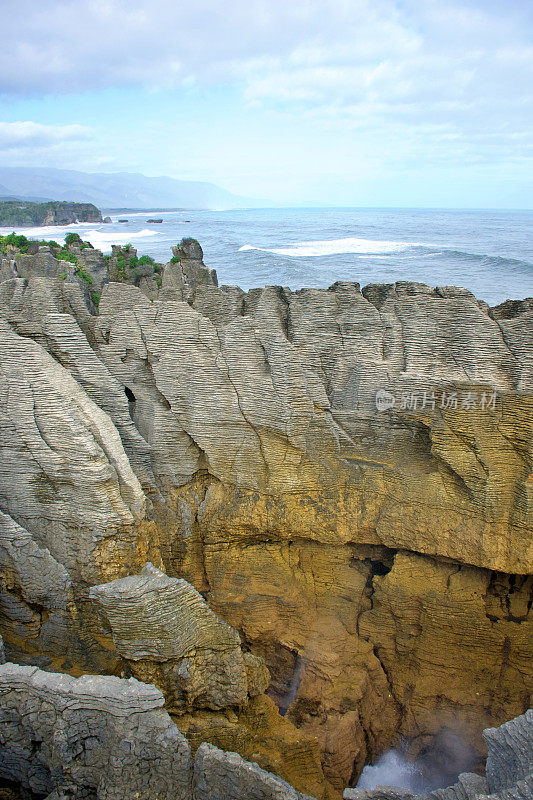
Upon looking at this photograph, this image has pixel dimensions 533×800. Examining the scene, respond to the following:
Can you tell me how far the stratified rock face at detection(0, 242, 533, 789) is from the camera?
871cm

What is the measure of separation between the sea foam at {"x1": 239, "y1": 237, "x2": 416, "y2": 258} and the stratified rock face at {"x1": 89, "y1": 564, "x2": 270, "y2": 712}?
41.2 meters

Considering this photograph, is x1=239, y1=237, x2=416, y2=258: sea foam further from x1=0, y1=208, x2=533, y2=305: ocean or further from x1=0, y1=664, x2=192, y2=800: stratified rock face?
x1=0, y1=664, x2=192, y2=800: stratified rock face

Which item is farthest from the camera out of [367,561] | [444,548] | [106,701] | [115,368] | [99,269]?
[99,269]

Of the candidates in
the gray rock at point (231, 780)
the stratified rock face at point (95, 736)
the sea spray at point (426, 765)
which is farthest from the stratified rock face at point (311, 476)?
the gray rock at point (231, 780)

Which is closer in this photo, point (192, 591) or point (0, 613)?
point (192, 591)

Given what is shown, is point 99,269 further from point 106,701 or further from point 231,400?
point 106,701

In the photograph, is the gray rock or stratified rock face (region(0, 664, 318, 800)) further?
stratified rock face (region(0, 664, 318, 800))

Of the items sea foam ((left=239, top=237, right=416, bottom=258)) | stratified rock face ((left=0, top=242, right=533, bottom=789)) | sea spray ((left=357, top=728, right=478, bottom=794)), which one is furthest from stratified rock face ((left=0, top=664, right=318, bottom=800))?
sea foam ((left=239, top=237, right=416, bottom=258))

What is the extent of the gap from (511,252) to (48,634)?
156 ft

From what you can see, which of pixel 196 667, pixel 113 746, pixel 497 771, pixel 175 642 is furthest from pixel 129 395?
pixel 497 771

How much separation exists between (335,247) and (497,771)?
52109 millimetres

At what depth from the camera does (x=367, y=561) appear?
35.4 ft

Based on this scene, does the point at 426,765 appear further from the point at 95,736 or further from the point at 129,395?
the point at 129,395

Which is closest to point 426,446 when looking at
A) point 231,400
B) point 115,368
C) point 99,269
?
point 231,400
